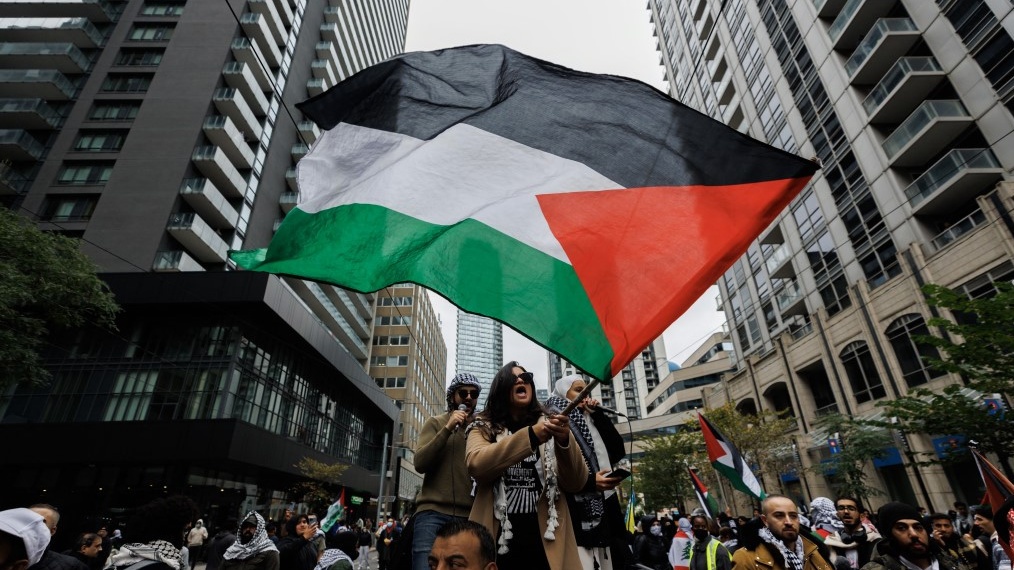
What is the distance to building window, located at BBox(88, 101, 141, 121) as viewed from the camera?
34406mm

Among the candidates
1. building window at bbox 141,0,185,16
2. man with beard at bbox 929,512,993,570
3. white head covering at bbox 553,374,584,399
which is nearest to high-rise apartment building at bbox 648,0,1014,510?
man with beard at bbox 929,512,993,570

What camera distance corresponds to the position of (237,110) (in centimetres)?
3603

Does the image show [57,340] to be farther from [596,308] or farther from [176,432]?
[596,308]

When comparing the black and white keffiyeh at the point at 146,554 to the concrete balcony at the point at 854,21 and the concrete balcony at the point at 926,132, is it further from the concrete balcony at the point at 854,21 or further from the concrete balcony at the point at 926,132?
the concrete balcony at the point at 854,21

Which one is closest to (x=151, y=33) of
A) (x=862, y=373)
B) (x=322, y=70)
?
(x=322, y=70)

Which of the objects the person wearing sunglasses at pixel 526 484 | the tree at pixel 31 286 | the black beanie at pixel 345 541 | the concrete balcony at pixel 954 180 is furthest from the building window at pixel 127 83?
the concrete balcony at pixel 954 180

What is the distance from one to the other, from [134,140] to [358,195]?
37706 mm

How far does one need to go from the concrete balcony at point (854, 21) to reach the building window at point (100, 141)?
140 feet

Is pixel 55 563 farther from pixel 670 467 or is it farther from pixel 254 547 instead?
pixel 670 467

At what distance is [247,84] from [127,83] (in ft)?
25.1

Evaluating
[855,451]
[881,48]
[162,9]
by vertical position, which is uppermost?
[162,9]

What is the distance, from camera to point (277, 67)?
42.8 meters

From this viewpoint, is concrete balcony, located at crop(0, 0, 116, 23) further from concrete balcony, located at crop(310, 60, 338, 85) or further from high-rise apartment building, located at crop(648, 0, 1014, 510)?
high-rise apartment building, located at crop(648, 0, 1014, 510)

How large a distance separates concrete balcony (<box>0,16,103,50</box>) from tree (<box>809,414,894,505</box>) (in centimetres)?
5129
